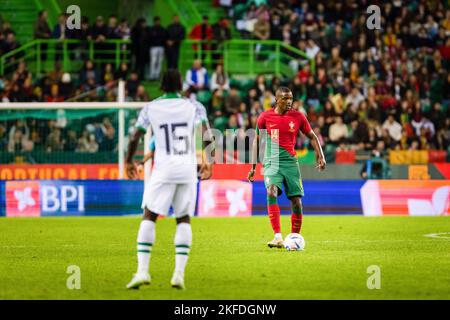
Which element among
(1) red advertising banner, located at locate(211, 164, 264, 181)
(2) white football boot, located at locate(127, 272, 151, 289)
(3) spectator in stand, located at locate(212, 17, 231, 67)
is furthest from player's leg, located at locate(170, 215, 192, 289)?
(3) spectator in stand, located at locate(212, 17, 231, 67)

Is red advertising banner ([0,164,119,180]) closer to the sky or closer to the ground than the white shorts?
closer to the ground

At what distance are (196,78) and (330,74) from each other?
4.18m

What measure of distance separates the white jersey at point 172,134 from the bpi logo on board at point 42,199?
1277 cm

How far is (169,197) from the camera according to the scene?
1014 centimetres

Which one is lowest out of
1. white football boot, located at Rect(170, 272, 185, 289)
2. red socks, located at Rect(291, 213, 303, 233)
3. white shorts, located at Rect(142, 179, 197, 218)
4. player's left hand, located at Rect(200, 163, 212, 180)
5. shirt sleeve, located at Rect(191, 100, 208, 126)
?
white football boot, located at Rect(170, 272, 185, 289)

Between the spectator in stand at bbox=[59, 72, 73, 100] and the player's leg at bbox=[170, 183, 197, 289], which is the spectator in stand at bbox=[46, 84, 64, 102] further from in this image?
the player's leg at bbox=[170, 183, 197, 289]

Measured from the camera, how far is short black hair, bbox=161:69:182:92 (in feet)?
33.1

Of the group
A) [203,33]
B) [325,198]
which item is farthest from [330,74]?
[325,198]

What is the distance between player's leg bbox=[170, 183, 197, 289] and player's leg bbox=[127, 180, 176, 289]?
10cm

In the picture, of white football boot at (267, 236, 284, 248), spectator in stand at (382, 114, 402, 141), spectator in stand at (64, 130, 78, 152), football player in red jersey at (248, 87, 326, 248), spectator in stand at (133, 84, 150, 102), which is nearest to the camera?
football player in red jersey at (248, 87, 326, 248)

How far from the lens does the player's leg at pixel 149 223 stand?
1000cm

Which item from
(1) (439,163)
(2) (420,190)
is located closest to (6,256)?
(2) (420,190)

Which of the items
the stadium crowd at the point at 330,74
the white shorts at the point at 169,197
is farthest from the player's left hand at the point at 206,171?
the stadium crowd at the point at 330,74
